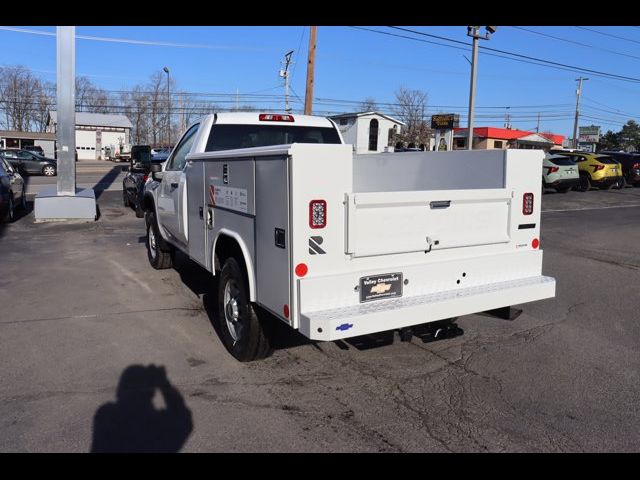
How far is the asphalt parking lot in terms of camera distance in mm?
3533

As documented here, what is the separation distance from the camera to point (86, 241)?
36.8 feet

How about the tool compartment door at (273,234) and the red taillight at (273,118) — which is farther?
the red taillight at (273,118)

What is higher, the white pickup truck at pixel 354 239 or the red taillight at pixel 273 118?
the red taillight at pixel 273 118

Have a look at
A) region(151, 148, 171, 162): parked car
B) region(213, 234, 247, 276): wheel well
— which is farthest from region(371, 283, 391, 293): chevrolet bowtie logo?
region(151, 148, 171, 162): parked car

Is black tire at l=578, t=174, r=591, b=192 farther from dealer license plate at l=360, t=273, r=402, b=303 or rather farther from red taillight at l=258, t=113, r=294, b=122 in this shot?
dealer license plate at l=360, t=273, r=402, b=303

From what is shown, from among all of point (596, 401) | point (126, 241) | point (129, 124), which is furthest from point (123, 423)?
point (129, 124)

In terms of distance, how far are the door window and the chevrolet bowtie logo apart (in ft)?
10.8

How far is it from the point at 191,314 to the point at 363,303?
2.91 metres

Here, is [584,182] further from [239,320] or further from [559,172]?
[239,320]

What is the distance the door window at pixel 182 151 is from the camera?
6.53 metres

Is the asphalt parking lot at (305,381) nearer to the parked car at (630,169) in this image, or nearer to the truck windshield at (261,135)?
the truck windshield at (261,135)

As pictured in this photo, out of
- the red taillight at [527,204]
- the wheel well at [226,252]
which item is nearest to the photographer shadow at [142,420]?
the wheel well at [226,252]

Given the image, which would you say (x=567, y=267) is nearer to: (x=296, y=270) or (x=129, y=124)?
(x=296, y=270)

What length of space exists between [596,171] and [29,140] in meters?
67.1
